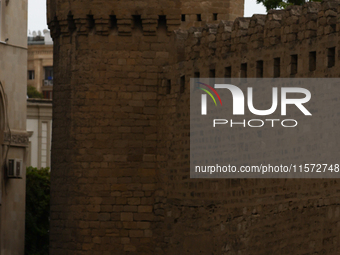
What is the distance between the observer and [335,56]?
18219mm

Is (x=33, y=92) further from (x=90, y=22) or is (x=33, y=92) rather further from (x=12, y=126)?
(x=90, y=22)

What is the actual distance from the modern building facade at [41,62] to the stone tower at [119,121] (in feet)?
175

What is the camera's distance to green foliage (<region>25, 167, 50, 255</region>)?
33594 mm

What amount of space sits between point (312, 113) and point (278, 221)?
188 cm

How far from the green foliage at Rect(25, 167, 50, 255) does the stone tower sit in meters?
9.60

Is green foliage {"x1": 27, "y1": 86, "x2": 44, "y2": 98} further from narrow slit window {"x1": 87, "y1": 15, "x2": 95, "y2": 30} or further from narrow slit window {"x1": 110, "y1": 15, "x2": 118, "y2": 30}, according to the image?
narrow slit window {"x1": 110, "y1": 15, "x2": 118, "y2": 30}

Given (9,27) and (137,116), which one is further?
(9,27)

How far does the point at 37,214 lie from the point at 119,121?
1101 centimetres

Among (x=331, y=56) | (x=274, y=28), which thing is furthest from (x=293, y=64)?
(x=331, y=56)

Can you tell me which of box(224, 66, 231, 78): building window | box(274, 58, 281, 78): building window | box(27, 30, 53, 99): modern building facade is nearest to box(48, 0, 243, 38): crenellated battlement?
box(224, 66, 231, 78): building window

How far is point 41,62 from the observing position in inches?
3100

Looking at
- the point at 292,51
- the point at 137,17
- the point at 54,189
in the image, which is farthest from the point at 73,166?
the point at 292,51

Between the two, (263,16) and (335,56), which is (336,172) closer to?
(335,56)

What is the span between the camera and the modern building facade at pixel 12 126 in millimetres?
29359
